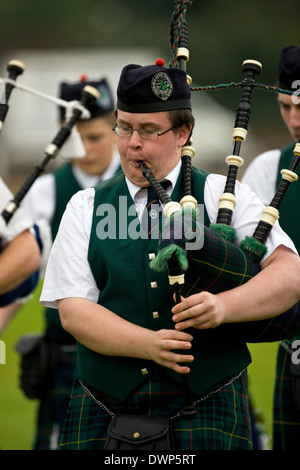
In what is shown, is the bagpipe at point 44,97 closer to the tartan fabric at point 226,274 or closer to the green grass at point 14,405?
the tartan fabric at point 226,274

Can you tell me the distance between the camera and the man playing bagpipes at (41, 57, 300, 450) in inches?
102

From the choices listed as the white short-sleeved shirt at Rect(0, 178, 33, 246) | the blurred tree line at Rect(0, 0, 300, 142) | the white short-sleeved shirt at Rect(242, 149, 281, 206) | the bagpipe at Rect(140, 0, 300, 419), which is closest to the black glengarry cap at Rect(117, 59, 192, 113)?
the bagpipe at Rect(140, 0, 300, 419)

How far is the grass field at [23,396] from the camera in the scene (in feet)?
17.3

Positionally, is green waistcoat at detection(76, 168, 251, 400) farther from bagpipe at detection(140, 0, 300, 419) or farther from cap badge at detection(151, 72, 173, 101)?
cap badge at detection(151, 72, 173, 101)

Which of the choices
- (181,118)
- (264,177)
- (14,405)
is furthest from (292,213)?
Answer: (14,405)

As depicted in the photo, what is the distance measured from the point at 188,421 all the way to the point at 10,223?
50.0 inches

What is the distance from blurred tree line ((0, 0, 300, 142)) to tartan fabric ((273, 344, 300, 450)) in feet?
54.7

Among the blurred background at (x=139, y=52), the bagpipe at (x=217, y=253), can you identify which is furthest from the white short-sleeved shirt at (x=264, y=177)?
the blurred background at (x=139, y=52)

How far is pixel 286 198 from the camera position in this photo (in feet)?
11.8

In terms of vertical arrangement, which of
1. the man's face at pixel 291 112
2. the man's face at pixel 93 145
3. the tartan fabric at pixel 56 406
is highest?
the man's face at pixel 93 145

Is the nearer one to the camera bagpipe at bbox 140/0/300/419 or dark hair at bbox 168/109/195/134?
bagpipe at bbox 140/0/300/419

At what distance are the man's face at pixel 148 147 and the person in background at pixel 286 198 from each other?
975mm

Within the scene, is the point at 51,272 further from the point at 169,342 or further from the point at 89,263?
the point at 169,342

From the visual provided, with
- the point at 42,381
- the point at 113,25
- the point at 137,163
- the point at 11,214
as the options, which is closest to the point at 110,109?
the point at 42,381
